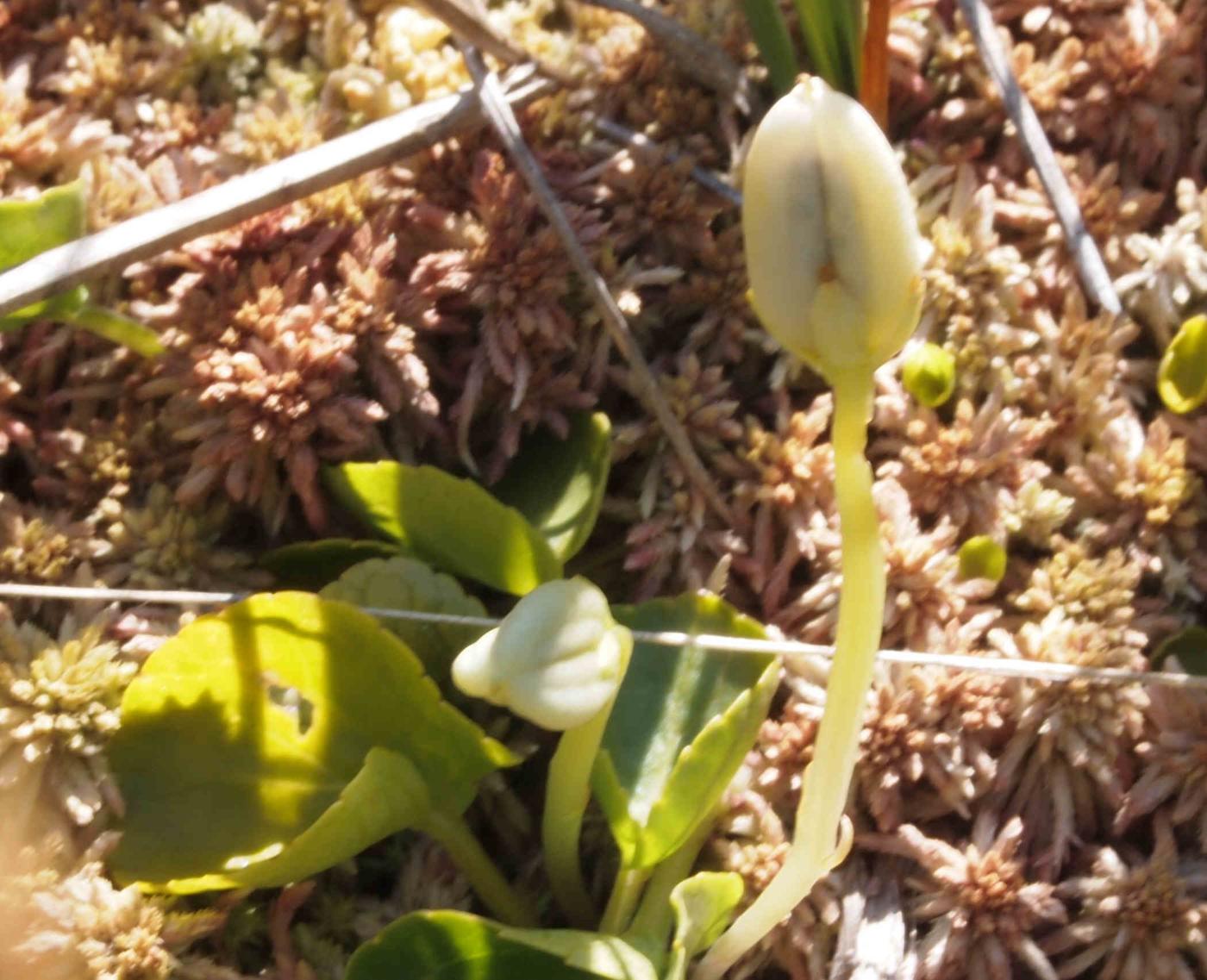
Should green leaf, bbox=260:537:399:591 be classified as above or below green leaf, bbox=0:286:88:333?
below

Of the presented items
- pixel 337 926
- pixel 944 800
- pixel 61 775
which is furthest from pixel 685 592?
pixel 61 775

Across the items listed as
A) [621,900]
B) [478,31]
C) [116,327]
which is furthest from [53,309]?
[621,900]

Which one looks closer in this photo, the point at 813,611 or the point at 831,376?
the point at 831,376

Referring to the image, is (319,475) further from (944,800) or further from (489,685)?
(944,800)

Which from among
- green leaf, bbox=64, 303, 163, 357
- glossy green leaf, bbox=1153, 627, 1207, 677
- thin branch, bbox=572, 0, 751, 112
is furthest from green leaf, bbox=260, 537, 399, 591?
glossy green leaf, bbox=1153, 627, 1207, 677

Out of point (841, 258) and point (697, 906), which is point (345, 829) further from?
point (841, 258)

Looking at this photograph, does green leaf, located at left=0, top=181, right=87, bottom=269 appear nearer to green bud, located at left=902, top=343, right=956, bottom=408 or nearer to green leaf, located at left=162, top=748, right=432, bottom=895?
green leaf, located at left=162, top=748, right=432, bottom=895

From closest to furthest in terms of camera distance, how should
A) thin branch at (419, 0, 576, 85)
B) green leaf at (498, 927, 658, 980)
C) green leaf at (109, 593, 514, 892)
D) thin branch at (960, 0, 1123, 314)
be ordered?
green leaf at (498, 927, 658, 980) < green leaf at (109, 593, 514, 892) < thin branch at (419, 0, 576, 85) < thin branch at (960, 0, 1123, 314)
